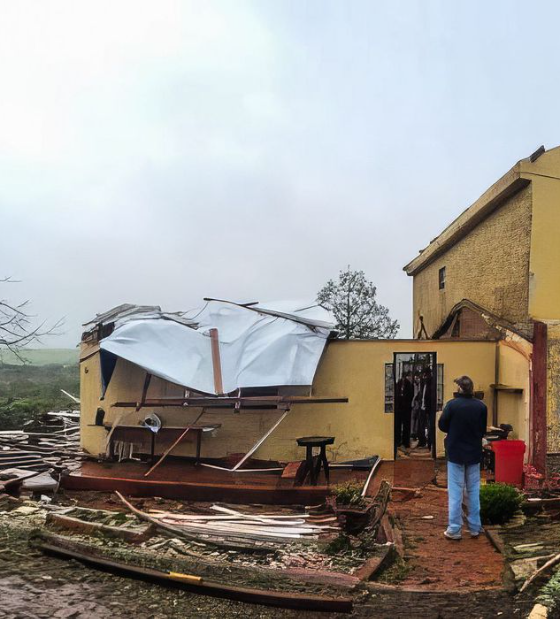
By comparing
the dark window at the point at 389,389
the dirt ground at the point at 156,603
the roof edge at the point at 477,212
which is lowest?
the dirt ground at the point at 156,603

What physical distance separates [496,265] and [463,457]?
6611 millimetres

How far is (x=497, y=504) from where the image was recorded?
7.16m

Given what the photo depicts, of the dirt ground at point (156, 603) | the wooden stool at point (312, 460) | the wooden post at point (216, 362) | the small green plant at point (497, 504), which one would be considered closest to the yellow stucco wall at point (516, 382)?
the small green plant at point (497, 504)

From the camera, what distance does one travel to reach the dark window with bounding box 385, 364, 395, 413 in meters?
11.4

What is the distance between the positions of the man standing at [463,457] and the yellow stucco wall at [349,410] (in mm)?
4588

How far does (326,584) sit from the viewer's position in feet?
16.4

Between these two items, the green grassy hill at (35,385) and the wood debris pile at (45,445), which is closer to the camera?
the wood debris pile at (45,445)

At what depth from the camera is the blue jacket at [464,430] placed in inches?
261

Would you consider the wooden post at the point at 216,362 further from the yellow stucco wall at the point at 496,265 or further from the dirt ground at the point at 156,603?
the yellow stucco wall at the point at 496,265

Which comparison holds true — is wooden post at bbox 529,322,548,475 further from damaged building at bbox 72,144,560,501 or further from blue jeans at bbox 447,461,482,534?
blue jeans at bbox 447,461,482,534

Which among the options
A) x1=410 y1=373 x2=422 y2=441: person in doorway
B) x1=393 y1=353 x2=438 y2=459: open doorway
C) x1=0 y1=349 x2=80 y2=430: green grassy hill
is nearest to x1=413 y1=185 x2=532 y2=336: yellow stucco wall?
x1=393 y1=353 x2=438 y2=459: open doorway

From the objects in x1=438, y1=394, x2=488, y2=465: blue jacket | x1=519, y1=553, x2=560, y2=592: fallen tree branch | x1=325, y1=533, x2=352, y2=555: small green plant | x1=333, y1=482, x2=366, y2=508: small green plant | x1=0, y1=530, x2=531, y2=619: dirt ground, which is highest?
x1=438, y1=394, x2=488, y2=465: blue jacket

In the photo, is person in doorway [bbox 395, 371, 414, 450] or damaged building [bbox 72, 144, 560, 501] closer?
damaged building [bbox 72, 144, 560, 501]

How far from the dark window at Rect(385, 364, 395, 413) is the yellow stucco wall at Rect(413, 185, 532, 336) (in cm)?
249
